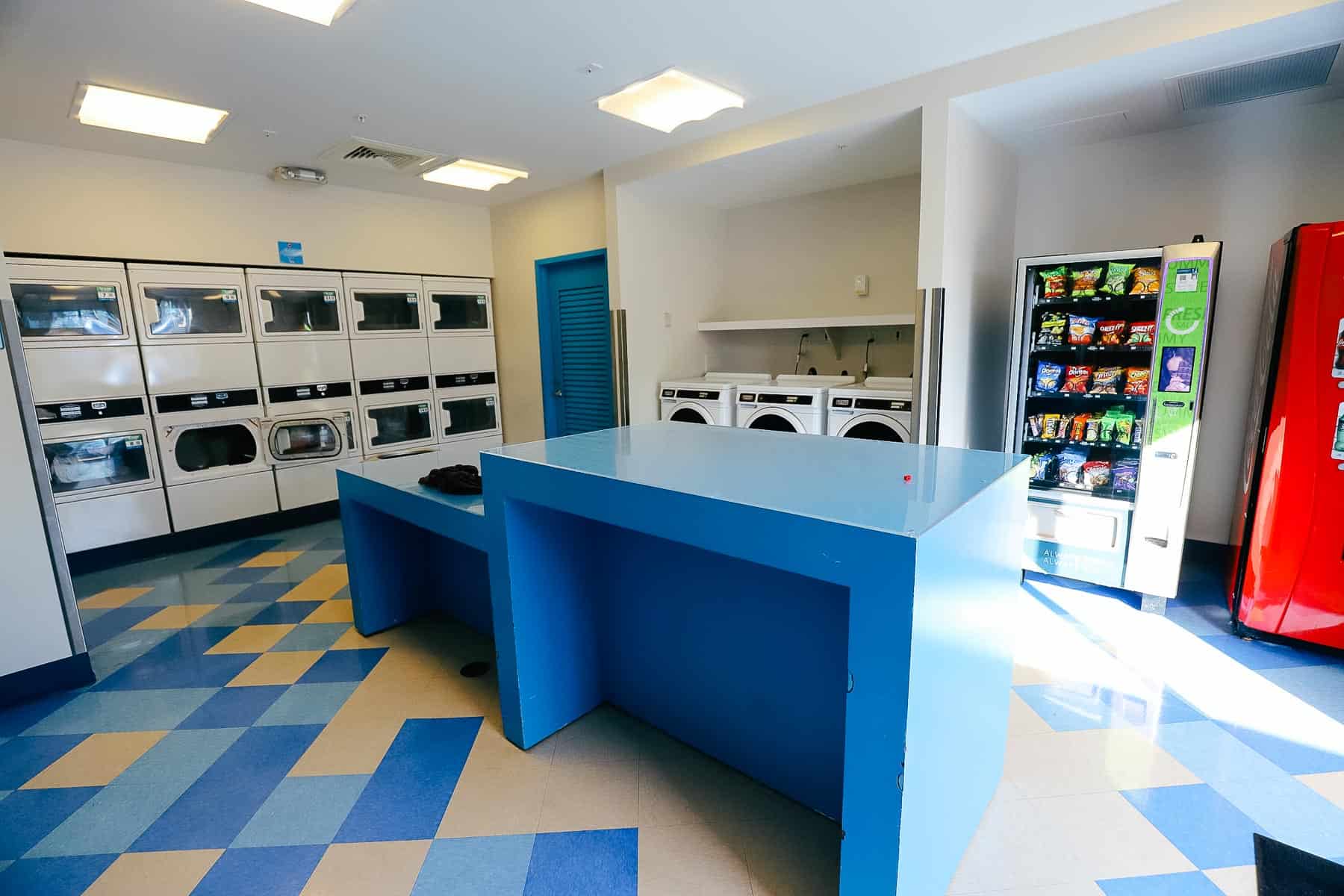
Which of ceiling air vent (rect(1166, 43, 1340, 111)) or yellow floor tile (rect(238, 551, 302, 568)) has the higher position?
ceiling air vent (rect(1166, 43, 1340, 111))

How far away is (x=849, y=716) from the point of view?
4.14 ft

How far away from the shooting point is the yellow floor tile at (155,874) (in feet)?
5.14

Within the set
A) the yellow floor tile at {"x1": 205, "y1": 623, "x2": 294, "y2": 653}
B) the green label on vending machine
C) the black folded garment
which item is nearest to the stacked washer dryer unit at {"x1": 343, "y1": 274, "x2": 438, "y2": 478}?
the yellow floor tile at {"x1": 205, "y1": 623, "x2": 294, "y2": 653}

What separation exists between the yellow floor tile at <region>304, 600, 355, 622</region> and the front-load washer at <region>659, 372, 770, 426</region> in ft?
7.76

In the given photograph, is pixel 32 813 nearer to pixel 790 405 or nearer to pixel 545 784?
pixel 545 784

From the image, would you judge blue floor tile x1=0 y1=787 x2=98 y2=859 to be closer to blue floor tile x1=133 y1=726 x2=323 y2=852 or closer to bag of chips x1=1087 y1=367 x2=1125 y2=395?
blue floor tile x1=133 y1=726 x2=323 y2=852

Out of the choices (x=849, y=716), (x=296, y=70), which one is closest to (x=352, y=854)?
(x=849, y=716)

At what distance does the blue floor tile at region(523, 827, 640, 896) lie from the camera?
5.02 ft

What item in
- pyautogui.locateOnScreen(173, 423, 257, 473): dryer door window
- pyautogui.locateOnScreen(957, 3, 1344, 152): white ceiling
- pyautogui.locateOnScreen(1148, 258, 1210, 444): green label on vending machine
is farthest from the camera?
pyautogui.locateOnScreen(173, 423, 257, 473): dryer door window

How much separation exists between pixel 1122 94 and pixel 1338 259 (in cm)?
119

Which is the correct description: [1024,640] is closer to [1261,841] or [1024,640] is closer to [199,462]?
[1261,841]

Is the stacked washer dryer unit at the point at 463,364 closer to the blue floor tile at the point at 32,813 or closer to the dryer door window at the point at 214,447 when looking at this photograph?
the dryer door window at the point at 214,447

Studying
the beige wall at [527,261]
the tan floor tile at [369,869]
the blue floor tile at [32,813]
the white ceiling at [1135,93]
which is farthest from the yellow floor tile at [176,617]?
the white ceiling at [1135,93]

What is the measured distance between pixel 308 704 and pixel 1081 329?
398 centimetres
